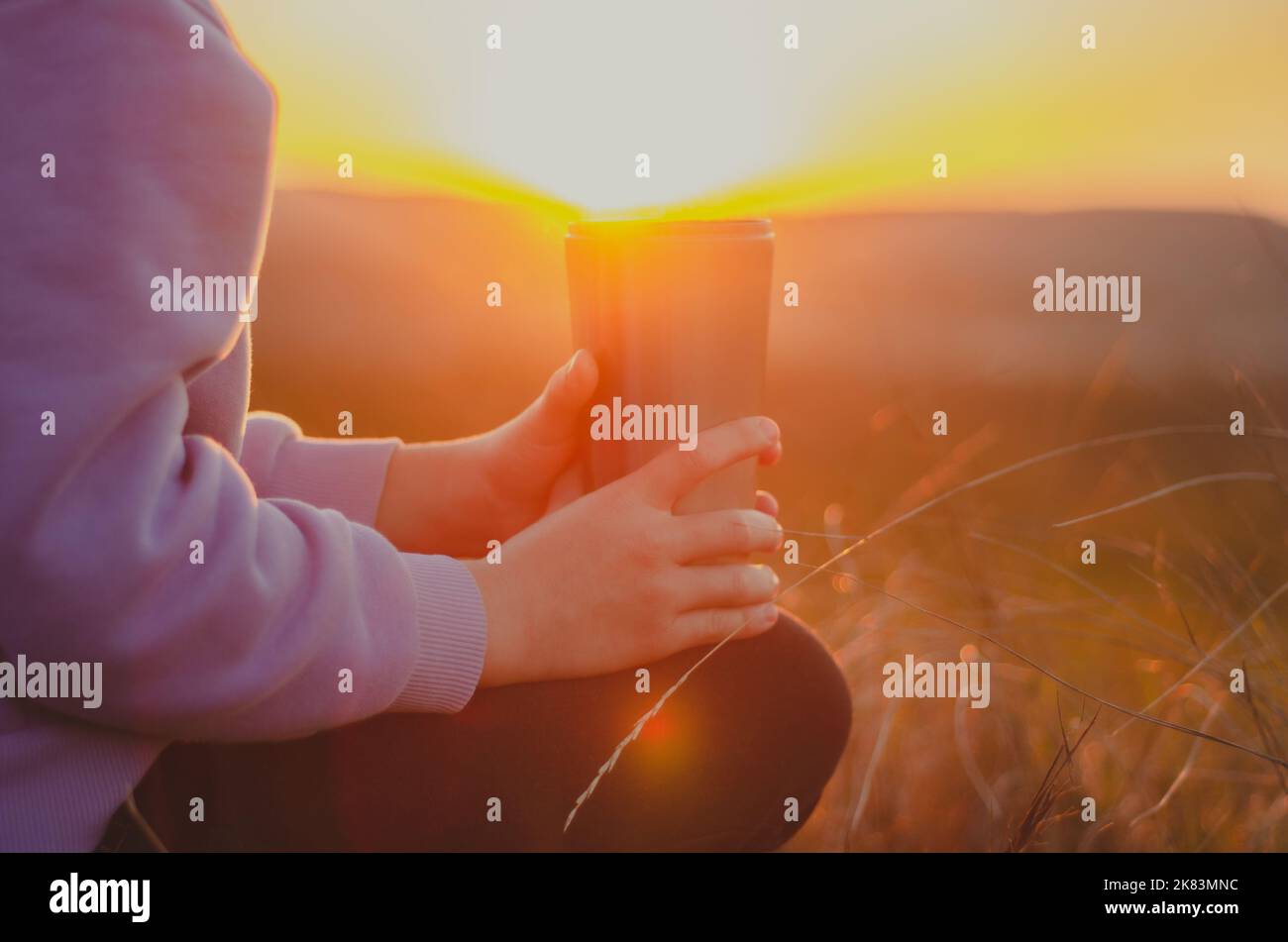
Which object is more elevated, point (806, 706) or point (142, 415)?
point (142, 415)

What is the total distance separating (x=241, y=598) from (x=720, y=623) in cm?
36

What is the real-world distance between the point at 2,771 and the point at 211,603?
0.62 ft

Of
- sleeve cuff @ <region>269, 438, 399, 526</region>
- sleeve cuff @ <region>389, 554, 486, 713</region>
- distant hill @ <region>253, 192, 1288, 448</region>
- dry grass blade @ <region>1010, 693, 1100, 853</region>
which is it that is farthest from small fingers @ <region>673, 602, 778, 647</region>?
distant hill @ <region>253, 192, 1288, 448</region>

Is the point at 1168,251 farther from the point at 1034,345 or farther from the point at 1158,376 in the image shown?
the point at 1034,345

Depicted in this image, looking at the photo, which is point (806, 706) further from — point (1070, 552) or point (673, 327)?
point (1070, 552)

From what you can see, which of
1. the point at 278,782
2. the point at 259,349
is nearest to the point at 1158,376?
the point at 278,782

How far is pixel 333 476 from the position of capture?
3.26ft

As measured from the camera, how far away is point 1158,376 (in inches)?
47.8

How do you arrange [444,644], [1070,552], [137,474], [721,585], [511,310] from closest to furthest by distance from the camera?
[137,474] < [444,644] < [721,585] < [1070,552] < [511,310]

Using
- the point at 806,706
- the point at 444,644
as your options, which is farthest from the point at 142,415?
the point at 806,706

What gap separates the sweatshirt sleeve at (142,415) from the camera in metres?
0.54

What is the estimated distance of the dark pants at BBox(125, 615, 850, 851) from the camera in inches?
26.7

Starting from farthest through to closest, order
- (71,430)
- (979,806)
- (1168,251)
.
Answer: (979,806) < (1168,251) < (71,430)

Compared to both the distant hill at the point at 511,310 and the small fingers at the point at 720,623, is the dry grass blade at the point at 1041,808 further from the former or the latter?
the distant hill at the point at 511,310
